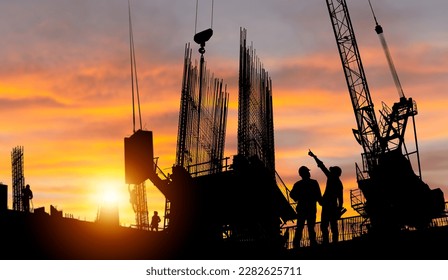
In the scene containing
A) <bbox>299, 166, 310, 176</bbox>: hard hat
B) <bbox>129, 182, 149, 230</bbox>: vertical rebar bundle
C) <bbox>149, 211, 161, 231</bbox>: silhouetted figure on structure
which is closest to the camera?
<bbox>299, 166, 310, 176</bbox>: hard hat

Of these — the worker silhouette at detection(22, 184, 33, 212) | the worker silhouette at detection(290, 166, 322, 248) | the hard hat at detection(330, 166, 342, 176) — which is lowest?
the worker silhouette at detection(290, 166, 322, 248)

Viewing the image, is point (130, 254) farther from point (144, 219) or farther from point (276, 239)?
point (144, 219)

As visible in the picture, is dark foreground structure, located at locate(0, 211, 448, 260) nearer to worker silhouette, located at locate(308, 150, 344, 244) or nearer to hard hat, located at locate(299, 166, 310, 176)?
worker silhouette, located at locate(308, 150, 344, 244)

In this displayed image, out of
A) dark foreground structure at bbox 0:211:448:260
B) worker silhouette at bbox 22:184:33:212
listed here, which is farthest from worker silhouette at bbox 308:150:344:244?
worker silhouette at bbox 22:184:33:212

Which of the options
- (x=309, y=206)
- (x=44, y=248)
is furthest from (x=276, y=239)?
(x=44, y=248)

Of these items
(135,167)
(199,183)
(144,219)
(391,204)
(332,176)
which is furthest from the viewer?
(144,219)

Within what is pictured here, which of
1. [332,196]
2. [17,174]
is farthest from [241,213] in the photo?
[17,174]

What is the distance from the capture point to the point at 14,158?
7125 cm

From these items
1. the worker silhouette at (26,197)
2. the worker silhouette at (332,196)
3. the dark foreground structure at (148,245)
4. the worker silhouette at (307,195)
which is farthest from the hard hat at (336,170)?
the worker silhouette at (26,197)

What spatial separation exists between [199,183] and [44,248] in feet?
42.8

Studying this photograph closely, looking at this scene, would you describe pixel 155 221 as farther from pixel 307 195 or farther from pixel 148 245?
pixel 307 195
